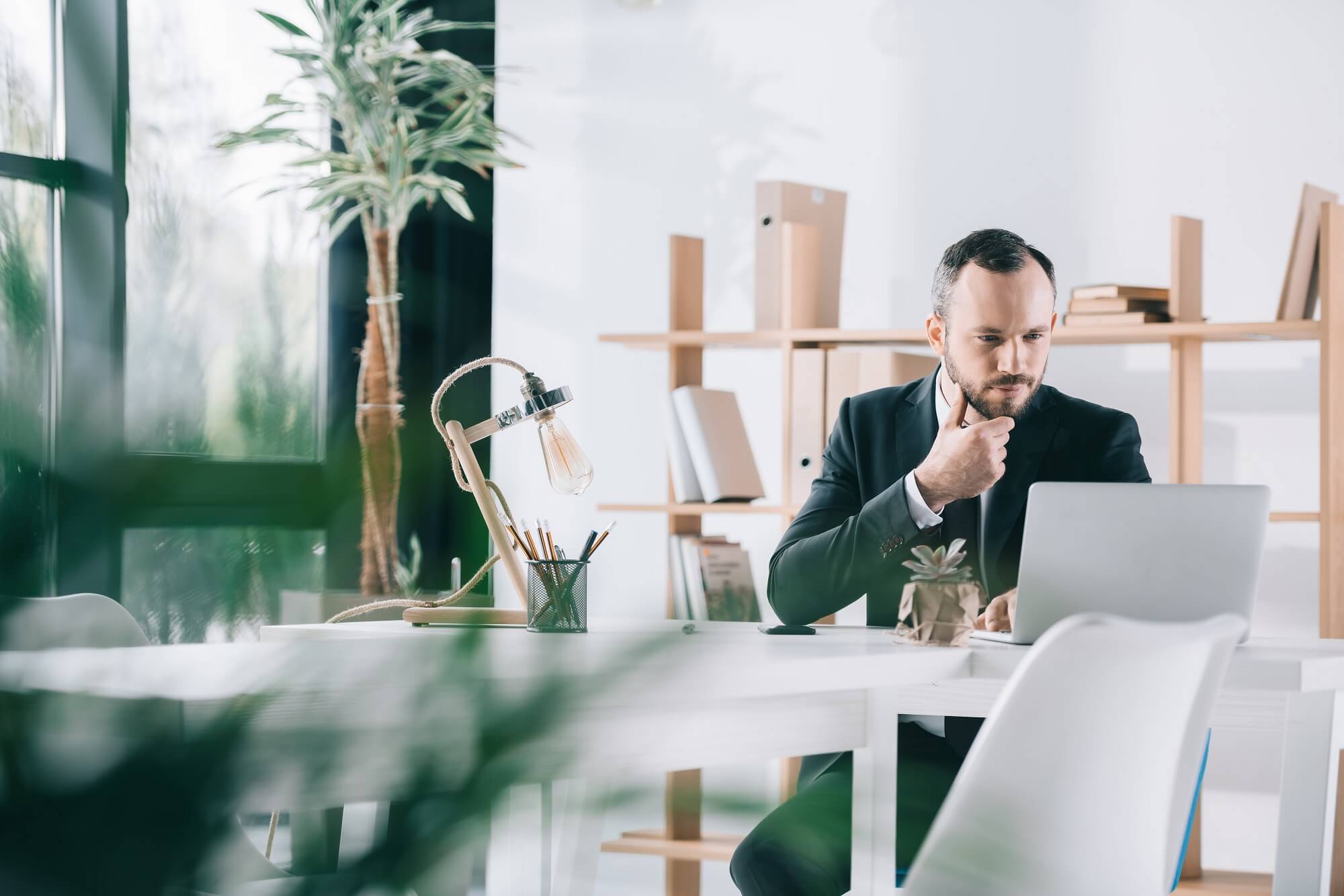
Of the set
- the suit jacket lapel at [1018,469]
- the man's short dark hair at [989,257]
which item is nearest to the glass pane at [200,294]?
the suit jacket lapel at [1018,469]

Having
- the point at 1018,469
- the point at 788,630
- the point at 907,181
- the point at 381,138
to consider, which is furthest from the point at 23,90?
the point at 907,181

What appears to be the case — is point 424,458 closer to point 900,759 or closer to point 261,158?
point 900,759

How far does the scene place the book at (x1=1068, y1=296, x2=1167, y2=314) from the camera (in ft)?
9.81

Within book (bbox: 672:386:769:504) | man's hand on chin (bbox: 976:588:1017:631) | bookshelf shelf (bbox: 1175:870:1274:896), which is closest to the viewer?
man's hand on chin (bbox: 976:588:1017:631)

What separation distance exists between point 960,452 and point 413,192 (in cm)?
197

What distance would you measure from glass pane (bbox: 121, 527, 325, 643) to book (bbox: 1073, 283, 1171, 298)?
2943mm

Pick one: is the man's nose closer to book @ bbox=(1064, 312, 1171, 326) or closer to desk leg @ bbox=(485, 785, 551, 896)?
book @ bbox=(1064, 312, 1171, 326)

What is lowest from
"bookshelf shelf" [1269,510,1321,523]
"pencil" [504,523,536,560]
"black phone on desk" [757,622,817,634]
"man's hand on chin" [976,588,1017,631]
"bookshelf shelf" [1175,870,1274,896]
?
"bookshelf shelf" [1175,870,1274,896]

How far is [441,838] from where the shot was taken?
24 cm

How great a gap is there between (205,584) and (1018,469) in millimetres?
2036

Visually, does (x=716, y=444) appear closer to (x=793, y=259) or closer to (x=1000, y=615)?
(x=793, y=259)

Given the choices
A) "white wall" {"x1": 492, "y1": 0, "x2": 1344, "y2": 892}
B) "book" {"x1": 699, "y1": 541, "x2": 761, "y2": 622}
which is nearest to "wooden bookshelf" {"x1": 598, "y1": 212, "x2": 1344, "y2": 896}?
"book" {"x1": 699, "y1": 541, "x2": 761, "y2": 622}

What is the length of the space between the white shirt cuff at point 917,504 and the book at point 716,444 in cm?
119

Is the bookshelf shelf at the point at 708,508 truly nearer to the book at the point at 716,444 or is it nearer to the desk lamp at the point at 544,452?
the book at the point at 716,444
